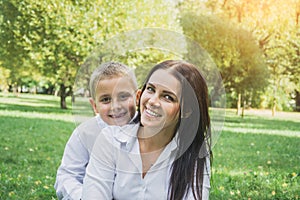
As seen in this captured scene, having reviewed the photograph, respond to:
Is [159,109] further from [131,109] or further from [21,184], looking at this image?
[21,184]

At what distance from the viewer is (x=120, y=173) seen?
2.60m

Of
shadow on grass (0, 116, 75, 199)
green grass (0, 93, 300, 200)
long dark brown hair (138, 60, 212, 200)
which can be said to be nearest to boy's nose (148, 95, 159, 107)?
long dark brown hair (138, 60, 212, 200)

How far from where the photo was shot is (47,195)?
16.1 feet

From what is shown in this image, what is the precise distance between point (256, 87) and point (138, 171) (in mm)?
21645

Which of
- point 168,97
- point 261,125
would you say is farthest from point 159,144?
point 261,125

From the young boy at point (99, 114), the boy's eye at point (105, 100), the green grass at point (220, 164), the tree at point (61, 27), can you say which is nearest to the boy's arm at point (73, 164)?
the young boy at point (99, 114)

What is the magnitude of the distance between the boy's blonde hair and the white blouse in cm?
32

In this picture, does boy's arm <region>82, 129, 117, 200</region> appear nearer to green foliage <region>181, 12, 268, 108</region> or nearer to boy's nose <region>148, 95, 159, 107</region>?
boy's nose <region>148, 95, 159, 107</region>

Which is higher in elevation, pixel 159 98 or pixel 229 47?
pixel 229 47

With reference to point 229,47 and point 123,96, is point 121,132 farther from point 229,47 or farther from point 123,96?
point 229,47

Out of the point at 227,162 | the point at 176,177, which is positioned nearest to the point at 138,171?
the point at 176,177

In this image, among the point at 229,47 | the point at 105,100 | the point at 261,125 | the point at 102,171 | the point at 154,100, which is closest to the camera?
the point at 154,100

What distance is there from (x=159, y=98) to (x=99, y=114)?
549 millimetres

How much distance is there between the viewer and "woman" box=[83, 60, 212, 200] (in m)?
2.46
